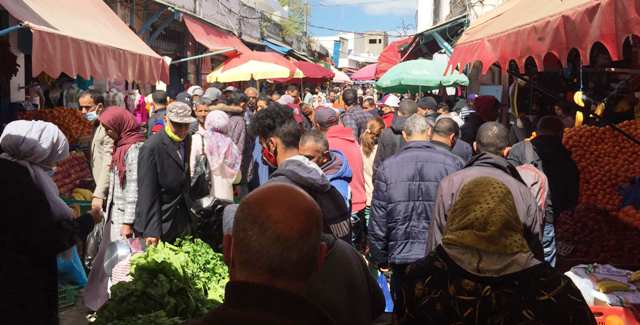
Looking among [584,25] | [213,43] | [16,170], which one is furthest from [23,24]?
[213,43]

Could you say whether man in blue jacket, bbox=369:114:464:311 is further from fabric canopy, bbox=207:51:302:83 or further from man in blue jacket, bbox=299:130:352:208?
fabric canopy, bbox=207:51:302:83

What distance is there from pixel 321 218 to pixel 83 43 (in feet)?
14.1

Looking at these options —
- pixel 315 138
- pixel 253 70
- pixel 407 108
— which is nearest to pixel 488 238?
pixel 315 138

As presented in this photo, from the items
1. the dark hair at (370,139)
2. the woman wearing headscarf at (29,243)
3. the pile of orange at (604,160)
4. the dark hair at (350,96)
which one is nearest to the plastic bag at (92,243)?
the dark hair at (370,139)

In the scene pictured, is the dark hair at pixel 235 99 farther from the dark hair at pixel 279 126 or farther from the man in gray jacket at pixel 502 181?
the man in gray jacket at pixel 502 181

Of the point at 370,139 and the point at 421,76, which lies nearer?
the point at 370,139

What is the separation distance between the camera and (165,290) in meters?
3.70

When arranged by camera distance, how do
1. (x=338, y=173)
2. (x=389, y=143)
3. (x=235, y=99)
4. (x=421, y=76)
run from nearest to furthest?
(x=338, y=173) → (x=389, y=143) → (x=235, y=99) → (x=421, y=76)

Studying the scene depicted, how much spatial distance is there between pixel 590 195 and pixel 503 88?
6.10 meters

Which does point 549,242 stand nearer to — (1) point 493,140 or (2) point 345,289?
(1) point 493,140

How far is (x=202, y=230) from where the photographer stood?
5.12 m

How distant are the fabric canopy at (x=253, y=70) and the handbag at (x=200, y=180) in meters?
8.08

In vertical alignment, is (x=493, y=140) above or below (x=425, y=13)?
below

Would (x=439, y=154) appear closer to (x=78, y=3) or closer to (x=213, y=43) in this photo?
(x=78, y=3)
